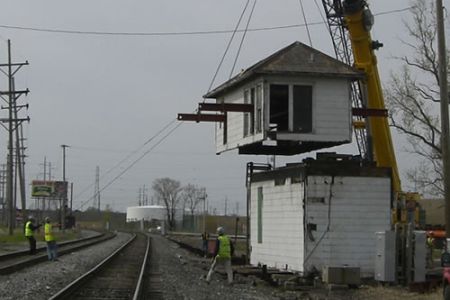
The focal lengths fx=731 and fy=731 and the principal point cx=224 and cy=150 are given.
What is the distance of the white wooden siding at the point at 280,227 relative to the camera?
23812 millimetres

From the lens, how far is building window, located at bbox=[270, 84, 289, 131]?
2552 centimetres

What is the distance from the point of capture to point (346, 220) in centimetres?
2356

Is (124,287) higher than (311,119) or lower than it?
lower

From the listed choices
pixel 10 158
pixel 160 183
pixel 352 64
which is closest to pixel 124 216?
pixel 160 183

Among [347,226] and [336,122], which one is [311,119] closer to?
[336,122]

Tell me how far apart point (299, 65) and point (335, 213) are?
18.2 ft

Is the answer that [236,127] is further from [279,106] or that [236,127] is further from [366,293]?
[366,293]

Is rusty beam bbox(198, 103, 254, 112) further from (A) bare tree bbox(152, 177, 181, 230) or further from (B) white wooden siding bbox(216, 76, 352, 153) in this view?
(A) bare tree bbox(152, 177, 181, 230)

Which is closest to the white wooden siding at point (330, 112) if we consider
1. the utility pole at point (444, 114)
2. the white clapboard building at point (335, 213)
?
the white clapboard building at point (335, 213)

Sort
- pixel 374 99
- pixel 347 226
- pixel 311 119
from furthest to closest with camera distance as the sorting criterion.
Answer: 1. pixel 374 99
2. pixel 311 119
3. pixel 347 226

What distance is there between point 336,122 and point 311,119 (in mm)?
988

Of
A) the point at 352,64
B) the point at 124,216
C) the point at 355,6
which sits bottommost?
the point at 124,216

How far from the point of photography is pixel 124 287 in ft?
65.2

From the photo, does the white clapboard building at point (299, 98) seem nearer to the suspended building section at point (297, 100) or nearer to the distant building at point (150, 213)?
the suspended building section at point (297, 100)
